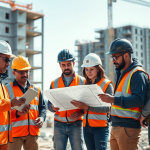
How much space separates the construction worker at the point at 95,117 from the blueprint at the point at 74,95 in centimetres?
12

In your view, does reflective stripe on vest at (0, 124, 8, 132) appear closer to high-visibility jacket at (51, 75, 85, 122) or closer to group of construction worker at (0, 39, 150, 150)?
group of construction worker at (0, 39, 150, 150)

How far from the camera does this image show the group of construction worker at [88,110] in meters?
3.64

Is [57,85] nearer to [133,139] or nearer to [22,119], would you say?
[22,119]

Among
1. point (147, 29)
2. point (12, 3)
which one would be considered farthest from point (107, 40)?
point (12, 3)

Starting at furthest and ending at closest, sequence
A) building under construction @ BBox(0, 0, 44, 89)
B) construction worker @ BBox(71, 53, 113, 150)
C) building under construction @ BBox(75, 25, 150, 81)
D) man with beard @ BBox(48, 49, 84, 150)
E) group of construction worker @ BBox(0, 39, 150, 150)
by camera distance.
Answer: building under construction @ BBox(75, 25, 150, 81) → building under construction @ BBox(0, 0, 44, 89) → man with beard @ BBox(48, 49, 84, 150) → construction worker @ BBox(71, 53, 113, 150) → group of construction worker @ BBox(0, 39, 150, 150)

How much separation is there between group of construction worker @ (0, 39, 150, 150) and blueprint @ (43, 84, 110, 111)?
0.11m

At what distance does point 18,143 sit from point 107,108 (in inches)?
65.5

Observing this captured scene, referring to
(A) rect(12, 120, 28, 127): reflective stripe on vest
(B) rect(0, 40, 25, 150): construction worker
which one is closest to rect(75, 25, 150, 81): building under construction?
(A) rect(12, 120, 28, 127): reflective stripe on vest

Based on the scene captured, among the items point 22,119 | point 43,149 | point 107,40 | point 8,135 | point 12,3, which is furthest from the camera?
point 107,40

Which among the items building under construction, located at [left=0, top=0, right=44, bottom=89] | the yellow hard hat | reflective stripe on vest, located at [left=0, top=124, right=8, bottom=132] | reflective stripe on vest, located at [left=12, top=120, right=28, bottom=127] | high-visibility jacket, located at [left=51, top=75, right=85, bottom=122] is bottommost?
reflective stripe on vest, located at [left=12, top=120, right=28, bottom=127]

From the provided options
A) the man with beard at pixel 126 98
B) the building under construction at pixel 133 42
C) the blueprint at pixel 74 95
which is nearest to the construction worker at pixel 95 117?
the blueprint at pixel 74 95

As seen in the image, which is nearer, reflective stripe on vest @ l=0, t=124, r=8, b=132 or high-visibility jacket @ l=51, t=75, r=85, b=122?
reflective stripe on vest @ l=0, t=124, r=8, b=132

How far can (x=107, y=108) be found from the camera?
4352 millimetres

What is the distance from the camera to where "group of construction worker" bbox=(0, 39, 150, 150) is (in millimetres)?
3637
